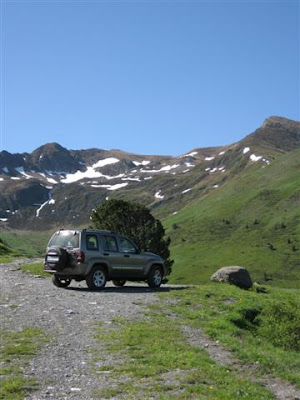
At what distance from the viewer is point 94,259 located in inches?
1005

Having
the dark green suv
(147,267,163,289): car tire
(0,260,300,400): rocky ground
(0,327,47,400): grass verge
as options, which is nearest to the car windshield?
the dark green suv

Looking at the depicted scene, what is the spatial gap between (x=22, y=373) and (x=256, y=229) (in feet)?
Answer: 629

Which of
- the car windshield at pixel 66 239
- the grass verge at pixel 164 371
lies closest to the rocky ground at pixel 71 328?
the grass verge at pixel 164 371

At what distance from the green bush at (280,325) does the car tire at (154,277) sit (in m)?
7.07

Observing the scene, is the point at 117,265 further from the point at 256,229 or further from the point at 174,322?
the point at 256,229

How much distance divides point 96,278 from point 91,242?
1.89m

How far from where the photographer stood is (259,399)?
9.88 m

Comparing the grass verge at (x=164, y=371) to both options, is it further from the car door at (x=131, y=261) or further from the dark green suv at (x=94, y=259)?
the car door at (x=131, y=261)

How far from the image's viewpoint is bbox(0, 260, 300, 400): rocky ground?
10.6 meters

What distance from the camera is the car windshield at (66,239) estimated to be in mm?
25828

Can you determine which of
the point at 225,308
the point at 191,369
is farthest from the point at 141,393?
the point at 225,308

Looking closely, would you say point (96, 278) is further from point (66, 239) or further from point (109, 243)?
point (66, 239)

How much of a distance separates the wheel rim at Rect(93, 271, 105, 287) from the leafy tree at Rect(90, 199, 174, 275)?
38.5 metres

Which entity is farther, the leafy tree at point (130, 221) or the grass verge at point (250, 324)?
the leafy tree at point (130, 221)
